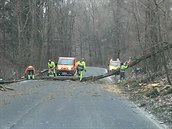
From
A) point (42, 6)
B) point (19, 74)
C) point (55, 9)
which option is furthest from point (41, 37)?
point (55, 9)

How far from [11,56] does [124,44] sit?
142 feet

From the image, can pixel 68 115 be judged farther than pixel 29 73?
No

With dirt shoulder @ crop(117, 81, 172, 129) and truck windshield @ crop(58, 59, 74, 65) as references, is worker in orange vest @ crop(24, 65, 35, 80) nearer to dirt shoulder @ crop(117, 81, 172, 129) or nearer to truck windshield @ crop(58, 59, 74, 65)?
truck windshield @ crop(58, 59, 74, 65)

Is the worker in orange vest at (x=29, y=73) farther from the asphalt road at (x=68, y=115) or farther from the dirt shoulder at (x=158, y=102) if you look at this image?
the asphalt road at (x=68, y=115)

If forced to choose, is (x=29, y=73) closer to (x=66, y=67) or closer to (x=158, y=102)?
(x=66, y=67)

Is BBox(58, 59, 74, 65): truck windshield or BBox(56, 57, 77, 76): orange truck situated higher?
BBox(58, 59, 74, 65): truck windshield

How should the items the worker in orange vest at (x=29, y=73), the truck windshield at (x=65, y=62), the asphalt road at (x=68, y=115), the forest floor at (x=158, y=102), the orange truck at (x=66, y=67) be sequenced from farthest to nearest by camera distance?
the truck windshield at (x=65, y=62) → the orange truck at (x=66, y=67) → the worker in orange vest at (x=29, y=73) → the forest floor at (x=158, y=102) → the asphalt road at (x=68, y=115)

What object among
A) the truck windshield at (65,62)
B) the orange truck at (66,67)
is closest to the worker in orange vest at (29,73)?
the orange truck at (66,67)

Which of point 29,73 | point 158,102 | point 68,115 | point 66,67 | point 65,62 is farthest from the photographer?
point 65,62

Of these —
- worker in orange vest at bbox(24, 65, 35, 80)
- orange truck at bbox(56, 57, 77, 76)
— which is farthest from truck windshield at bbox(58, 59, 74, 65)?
worker in orange vest at bbox(24, 65, 35, 80)

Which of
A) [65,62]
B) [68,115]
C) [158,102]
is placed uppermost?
[65,62]

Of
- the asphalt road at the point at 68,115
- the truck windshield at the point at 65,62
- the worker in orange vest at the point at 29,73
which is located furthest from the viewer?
the truck windshield at the point at 65,62

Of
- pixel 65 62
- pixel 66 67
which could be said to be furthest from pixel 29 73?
pixel 65 62

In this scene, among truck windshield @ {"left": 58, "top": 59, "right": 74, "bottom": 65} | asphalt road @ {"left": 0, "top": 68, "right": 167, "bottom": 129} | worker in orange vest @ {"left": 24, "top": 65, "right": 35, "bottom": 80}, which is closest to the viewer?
asphalt road @ {"left": 0, "top": 68, "right": 167, "bottom": 129}
